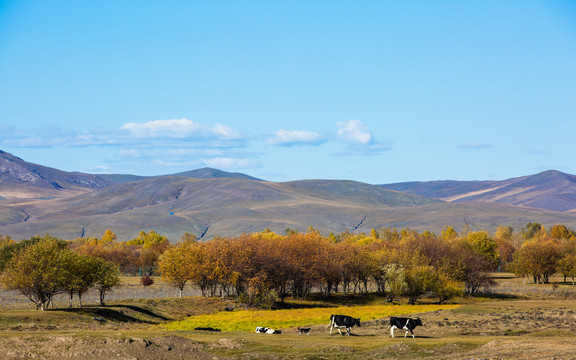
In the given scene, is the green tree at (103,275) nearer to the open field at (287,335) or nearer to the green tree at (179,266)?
the open field at (287,335)

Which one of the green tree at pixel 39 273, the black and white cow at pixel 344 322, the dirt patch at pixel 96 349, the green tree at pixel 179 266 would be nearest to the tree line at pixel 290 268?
the green tree at pixel 179 266

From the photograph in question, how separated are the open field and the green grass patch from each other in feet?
0.49

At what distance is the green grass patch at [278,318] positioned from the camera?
76.9 meters

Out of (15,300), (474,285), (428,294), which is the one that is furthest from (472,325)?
(15,300)

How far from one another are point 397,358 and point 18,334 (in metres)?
30.5

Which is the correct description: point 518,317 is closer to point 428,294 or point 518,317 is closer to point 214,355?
point 428,294

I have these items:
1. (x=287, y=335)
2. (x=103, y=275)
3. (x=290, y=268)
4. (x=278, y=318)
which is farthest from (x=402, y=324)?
(x=290, y=268)

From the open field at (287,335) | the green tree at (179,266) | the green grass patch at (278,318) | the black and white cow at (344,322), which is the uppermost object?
the green tree at (179,266)

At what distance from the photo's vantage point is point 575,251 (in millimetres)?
168500

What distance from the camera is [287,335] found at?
205 ft

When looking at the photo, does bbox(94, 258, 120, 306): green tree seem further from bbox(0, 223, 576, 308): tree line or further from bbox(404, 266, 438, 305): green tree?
bbox(404, 266, 438, 305): green tree

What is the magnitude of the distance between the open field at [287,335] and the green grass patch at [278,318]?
149 millimetres

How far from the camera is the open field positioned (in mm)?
48688

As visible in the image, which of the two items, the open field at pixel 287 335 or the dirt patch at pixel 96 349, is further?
the open field at pixel 287 335
